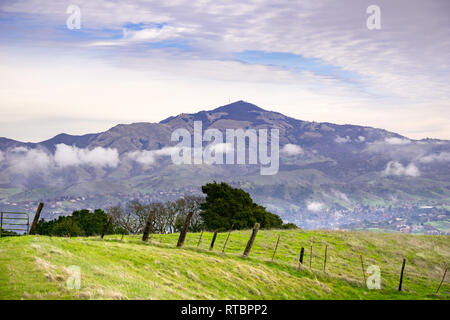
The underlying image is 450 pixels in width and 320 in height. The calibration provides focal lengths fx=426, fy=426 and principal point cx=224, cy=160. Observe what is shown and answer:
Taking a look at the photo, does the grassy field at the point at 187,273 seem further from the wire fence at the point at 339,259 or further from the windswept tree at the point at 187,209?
the windswept tree at the point at 187,209

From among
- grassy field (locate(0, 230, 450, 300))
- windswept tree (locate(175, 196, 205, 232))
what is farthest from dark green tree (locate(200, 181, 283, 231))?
grassy field (locate(0, 230, 450, 300))

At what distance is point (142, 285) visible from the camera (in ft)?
71.3

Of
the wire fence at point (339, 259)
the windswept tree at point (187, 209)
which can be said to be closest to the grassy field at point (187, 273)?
the wire fence at point (339, 259)

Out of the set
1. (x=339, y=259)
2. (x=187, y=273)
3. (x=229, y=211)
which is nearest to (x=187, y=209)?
(x=229, y=211)

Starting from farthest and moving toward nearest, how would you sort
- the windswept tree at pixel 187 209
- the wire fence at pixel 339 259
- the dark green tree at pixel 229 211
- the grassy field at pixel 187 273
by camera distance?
the windswept tree at pixel 187 209 → the dark green tree at pixel 229 211 → the wire fence at pixel 339 259 → the grassy field at pixel 187 273

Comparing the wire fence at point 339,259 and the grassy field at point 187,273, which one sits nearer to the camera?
the grassy field at point 187,273

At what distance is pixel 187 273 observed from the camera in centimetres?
2644

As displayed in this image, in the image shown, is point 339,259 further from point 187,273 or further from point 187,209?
point 187,209

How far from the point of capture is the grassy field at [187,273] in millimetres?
19500

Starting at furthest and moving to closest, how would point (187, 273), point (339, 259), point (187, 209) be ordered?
point (187, 209) → point (339, 259) → point (187, 273)

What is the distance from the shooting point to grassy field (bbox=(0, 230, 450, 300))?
1950cm

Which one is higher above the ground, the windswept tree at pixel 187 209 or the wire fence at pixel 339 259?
the wire fence at pixel 339 259
